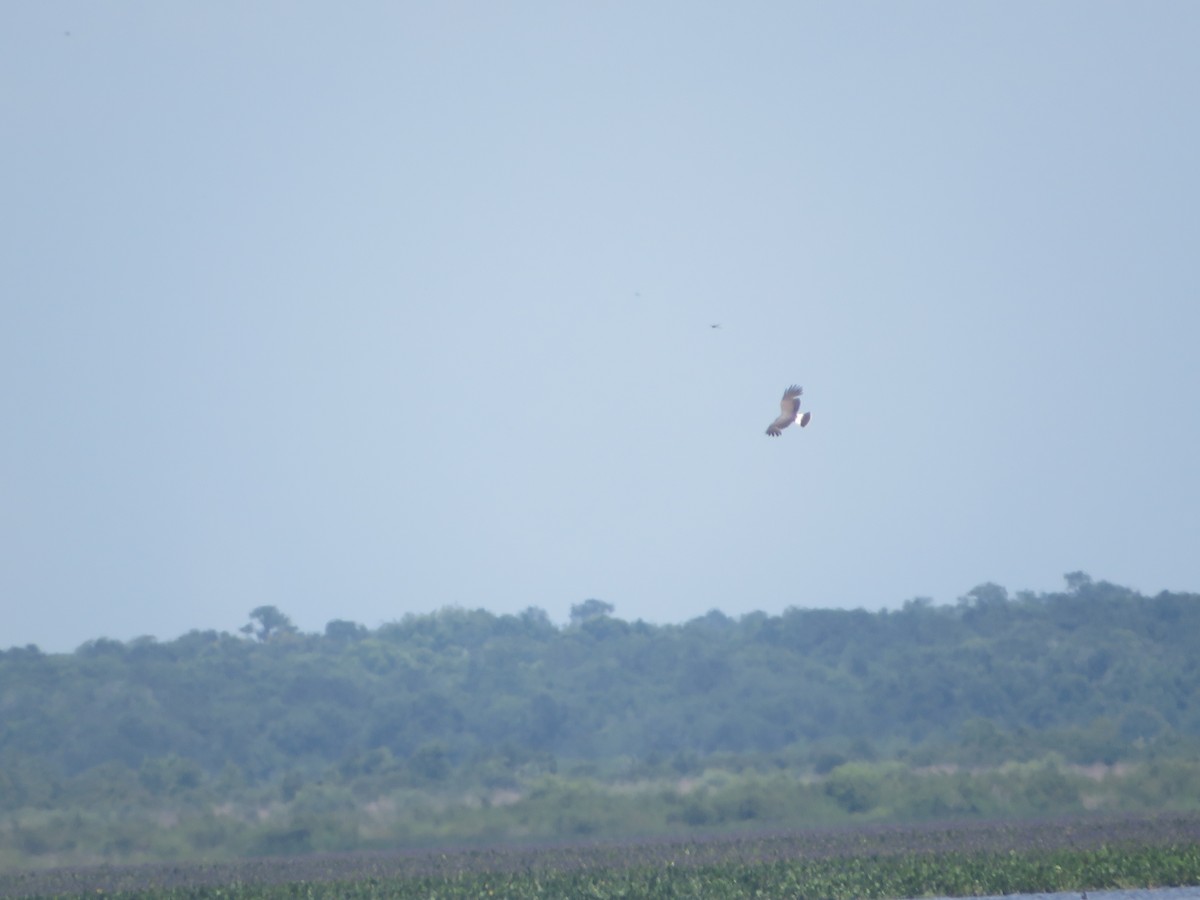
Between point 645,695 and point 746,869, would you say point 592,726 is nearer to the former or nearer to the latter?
point 645,695

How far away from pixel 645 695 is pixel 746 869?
3429 centimetres

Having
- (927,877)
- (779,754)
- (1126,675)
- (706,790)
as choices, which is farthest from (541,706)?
(927,877)

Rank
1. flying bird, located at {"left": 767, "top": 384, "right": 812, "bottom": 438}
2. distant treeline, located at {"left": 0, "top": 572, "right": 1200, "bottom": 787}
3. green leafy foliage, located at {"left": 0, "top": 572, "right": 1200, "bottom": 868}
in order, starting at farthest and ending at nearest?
distant treeline, located at {"left": 0, "top": 572, "right": 1200, "bottom": 787}, green leafy foliage, located at {"left": 0, "top": 572, "right": 1200, "bottom": 868}, flying bird, located at {"left": 767, "top": 384, "right": 812, "bottom": 438}

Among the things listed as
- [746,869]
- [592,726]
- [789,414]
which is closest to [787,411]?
[789,414]

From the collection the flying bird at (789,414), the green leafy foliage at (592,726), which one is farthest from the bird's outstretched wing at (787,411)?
the green leafy foliage at (592,726)

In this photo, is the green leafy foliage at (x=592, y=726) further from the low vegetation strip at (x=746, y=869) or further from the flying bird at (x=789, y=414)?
the flying bird at (x=789, y=414)

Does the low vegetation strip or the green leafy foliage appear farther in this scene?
the green leafy foliage

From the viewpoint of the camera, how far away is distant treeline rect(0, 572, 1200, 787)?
164 ft

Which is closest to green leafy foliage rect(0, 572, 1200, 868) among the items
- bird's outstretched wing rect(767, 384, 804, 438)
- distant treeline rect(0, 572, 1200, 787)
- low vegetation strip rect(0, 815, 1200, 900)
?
distant treeline rect(0, 572, 1200, 787)

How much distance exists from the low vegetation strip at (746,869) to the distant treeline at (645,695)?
527 inches

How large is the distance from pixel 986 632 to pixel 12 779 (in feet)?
130

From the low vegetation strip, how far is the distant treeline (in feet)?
43.9

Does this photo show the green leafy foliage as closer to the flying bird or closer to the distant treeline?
the distant treeline

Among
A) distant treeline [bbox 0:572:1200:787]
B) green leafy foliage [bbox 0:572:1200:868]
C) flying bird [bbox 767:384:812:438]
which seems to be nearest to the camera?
flying bird [bbox 767:384:812:438]
